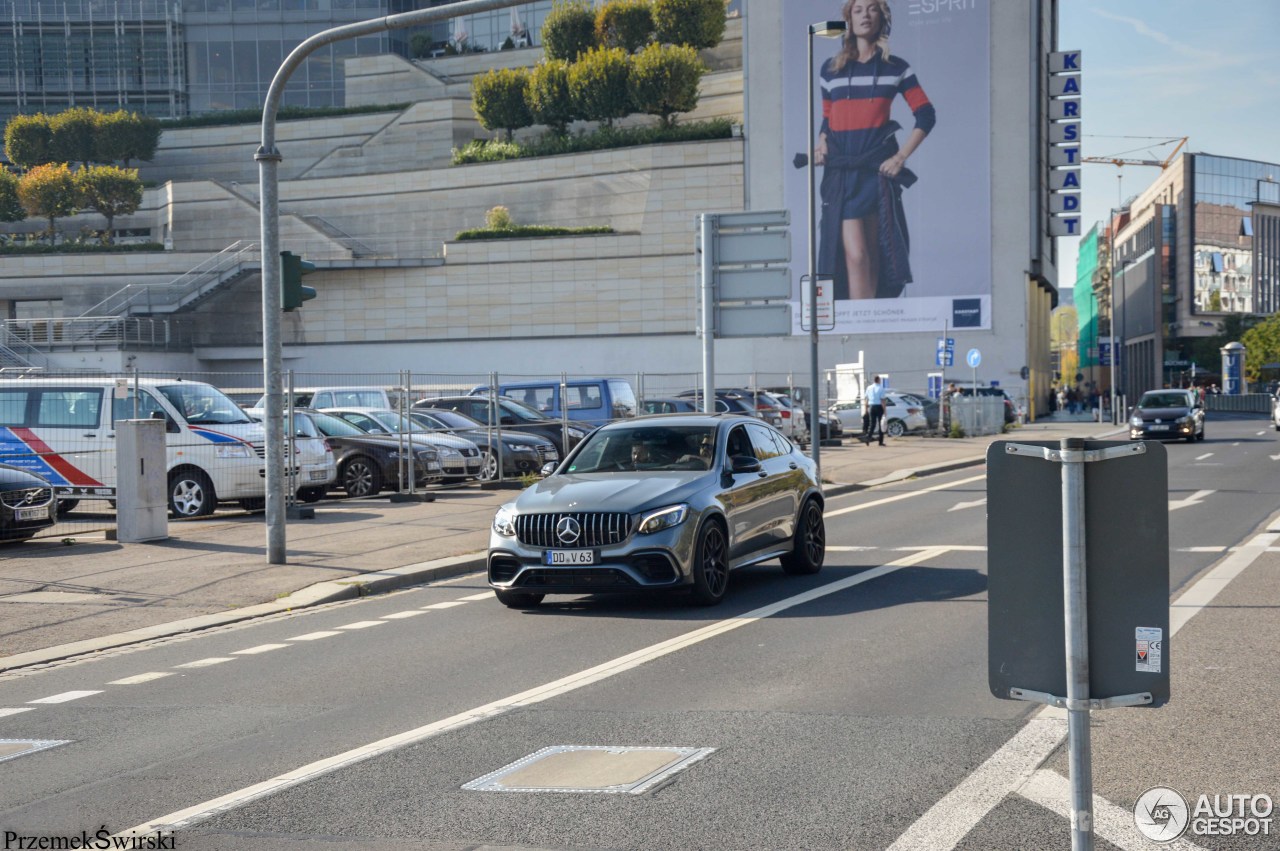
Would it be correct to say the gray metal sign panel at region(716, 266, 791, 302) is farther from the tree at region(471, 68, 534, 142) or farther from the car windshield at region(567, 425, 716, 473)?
the tree at region(471, 68, 534, 142)

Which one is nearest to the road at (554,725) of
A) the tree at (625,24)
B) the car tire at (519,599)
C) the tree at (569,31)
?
the car tire at (519,599)

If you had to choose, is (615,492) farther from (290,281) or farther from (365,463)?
(365,463)

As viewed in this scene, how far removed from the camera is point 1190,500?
21.5m

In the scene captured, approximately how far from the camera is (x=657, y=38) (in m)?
73.1

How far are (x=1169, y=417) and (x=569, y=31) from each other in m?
43.5

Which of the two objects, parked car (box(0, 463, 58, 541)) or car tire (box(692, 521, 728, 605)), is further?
parked car (box(0, 463, 58, 541))

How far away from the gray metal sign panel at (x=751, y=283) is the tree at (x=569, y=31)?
5368 cm

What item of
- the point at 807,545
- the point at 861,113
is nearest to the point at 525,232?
the point at 861,113

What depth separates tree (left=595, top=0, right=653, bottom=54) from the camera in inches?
2859

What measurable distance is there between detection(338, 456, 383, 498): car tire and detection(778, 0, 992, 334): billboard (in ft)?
142

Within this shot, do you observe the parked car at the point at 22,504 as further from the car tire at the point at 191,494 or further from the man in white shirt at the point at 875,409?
the man in white shirt at the point at 875,409

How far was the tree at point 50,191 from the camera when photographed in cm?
7150

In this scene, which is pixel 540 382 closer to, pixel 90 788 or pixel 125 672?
pixel 125 672

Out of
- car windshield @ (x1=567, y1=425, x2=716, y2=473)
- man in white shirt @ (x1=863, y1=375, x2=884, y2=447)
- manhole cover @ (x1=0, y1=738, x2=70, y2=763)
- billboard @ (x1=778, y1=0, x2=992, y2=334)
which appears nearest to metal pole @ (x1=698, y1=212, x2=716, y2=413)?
car windshield @ (x1=567, y1=425, x2=716, y2=473)
